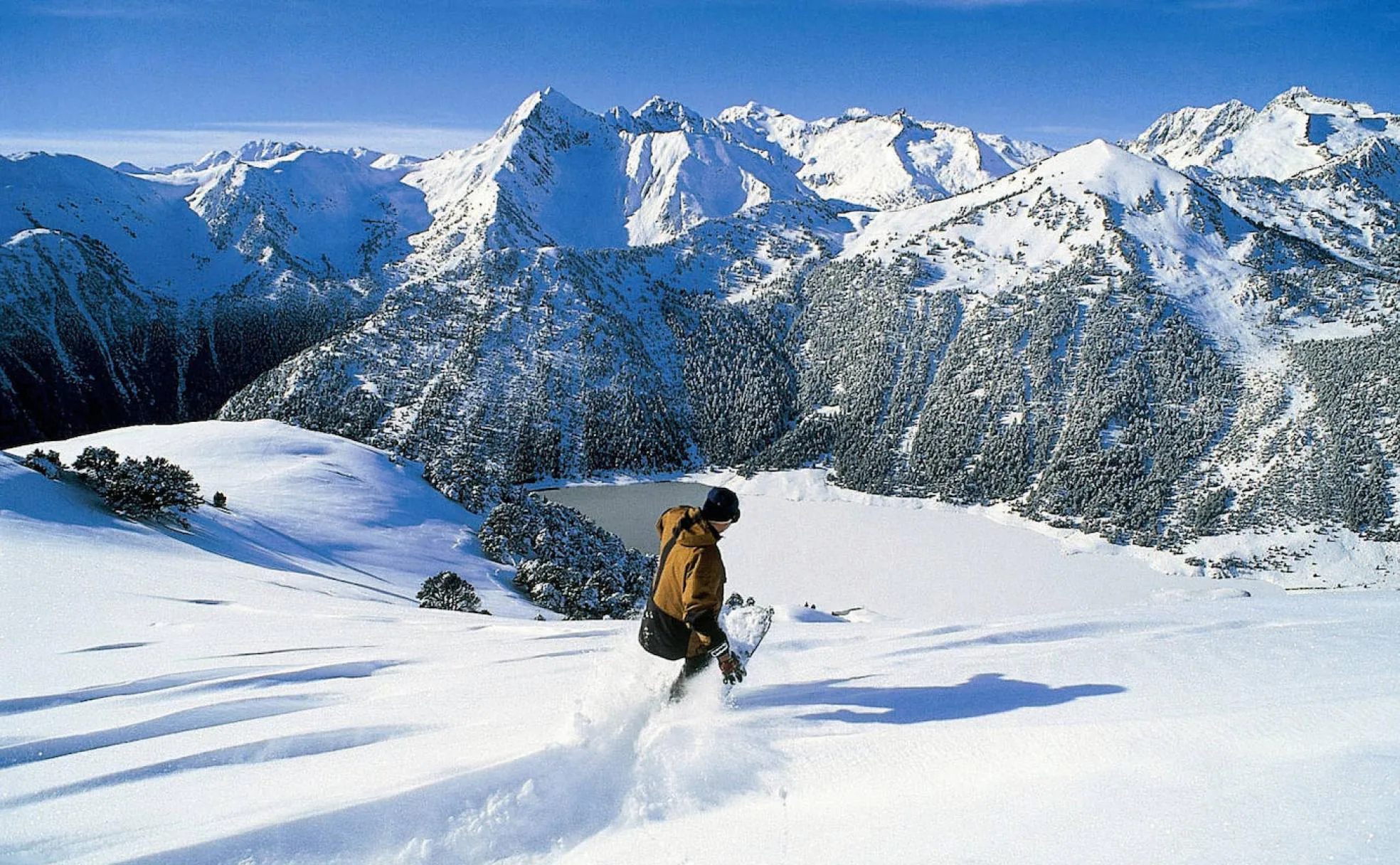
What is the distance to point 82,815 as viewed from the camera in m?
3.64

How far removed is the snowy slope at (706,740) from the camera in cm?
316

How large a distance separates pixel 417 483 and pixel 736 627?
153ft

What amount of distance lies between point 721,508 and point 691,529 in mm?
319

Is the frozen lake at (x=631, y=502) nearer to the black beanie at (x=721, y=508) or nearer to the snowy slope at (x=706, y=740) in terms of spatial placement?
the snowy slope at (x=706, y=740)

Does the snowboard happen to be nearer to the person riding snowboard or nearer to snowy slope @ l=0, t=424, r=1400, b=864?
snowy slope @ l=0, t=424, r=1400, b=864

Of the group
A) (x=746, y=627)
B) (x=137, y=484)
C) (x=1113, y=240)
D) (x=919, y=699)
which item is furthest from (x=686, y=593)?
(x=1113, y=240)

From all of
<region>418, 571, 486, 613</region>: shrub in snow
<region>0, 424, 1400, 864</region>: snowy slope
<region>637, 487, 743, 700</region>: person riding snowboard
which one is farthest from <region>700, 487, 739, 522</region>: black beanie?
<region>418, 571, 486, 613</region>: shrub in snow

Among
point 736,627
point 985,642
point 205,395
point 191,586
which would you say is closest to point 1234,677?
point 985,642

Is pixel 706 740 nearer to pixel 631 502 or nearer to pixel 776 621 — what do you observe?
pixel 776 621

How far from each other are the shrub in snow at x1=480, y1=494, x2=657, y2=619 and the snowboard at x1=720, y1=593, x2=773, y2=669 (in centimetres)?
1541

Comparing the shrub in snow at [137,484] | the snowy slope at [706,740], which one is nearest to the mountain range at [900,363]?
the shrub in snow at [137,484]

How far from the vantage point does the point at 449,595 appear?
22.5m

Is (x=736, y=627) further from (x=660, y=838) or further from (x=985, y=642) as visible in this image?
(x=660, y=838)

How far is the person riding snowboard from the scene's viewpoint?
18.4 ft
